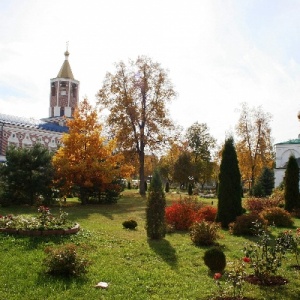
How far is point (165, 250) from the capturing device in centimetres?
1090

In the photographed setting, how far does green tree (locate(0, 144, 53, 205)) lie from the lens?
2150cm

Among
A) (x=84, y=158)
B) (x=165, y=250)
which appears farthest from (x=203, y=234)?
(x=84, y=158)

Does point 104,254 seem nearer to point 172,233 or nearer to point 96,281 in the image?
point 96,281

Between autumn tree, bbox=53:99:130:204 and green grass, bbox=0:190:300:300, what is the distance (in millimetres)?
11097

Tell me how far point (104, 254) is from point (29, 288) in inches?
124

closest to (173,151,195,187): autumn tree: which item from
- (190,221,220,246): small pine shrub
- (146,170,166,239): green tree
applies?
(146,170,166,239): green tree

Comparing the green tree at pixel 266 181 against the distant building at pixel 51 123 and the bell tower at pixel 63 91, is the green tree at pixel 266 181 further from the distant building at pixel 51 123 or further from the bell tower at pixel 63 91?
the bell tower at pixel 63 91

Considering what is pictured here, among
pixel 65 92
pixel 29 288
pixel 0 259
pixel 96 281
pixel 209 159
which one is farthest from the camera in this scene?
pixel 65 92

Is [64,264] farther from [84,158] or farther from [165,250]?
[84,158]

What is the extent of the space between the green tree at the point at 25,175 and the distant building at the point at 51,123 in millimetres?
23761

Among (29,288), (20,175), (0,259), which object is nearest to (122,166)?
(20,175)

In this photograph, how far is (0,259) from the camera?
8.68 metres

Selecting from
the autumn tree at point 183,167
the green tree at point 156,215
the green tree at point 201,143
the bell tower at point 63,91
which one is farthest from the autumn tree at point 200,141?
the green tree at point 156,215

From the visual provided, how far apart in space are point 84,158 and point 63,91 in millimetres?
49272
